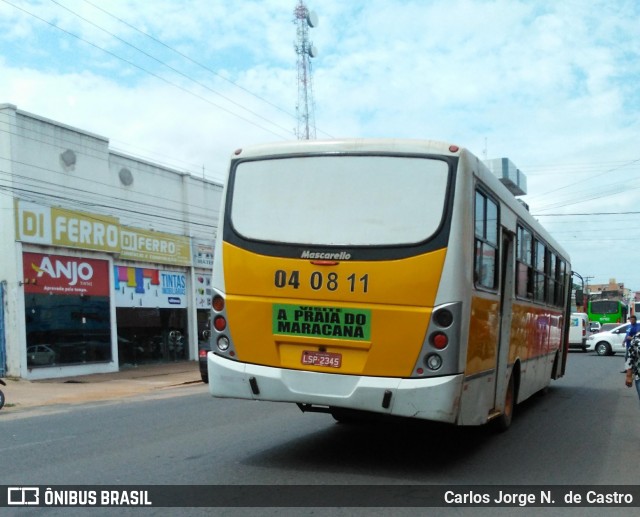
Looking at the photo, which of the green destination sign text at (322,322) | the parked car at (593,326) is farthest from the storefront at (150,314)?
the parked car at (593,326)

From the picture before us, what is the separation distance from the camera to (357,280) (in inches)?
278

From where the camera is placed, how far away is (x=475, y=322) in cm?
738

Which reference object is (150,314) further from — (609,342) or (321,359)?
(321,359)

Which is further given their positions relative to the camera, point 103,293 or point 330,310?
point 103,293

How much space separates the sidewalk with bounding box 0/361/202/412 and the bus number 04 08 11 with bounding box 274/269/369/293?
1028 centimetres

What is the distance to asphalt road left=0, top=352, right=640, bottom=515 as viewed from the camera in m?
7.23

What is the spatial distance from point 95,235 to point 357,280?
19.1m

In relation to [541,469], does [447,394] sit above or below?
above

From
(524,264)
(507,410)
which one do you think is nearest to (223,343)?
(507,410)

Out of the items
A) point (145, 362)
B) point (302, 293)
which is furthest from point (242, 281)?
point (145, 362)

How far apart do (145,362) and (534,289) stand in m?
19.4

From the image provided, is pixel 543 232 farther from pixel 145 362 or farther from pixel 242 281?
pixel 145 362

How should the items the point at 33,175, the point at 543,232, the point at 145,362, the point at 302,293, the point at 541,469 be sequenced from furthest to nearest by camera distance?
the point at 145,362 < the point at 33,175 < the point at 543,232 < the point at 541,469 < the point at 302,293

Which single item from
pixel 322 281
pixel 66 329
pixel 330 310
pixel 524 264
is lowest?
pixel 66 329
